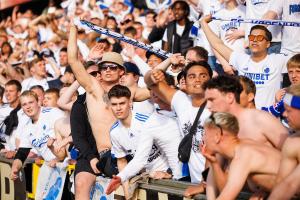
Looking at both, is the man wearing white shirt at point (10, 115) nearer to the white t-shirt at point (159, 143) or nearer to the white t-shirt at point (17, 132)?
the white t-shirt at point (17, 132)

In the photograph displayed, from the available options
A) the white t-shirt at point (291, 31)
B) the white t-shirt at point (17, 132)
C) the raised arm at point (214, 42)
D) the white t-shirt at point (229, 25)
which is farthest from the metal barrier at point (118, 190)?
the white t-shirt at point (229, 25)

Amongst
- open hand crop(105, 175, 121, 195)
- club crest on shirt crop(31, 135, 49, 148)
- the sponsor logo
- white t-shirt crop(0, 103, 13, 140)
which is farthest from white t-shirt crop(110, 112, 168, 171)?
white t-shirt crop(0, 103, 13, 140)

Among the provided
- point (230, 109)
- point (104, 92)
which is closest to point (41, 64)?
point (104, 92)

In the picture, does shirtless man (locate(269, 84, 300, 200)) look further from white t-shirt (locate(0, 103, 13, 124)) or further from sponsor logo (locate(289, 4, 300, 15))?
white t-shirt (locate(0, 103, 13, 124))

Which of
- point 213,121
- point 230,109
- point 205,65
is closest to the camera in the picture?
A: point 213,121

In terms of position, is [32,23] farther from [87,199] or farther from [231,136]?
[231,136]

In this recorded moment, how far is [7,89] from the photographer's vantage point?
1447cm

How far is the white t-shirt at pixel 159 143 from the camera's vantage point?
8.94 m

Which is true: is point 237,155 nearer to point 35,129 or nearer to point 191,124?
point 191,124

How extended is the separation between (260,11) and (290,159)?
480 centimetres

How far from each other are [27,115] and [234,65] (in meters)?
3.58

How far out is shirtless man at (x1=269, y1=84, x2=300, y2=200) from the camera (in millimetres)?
6223

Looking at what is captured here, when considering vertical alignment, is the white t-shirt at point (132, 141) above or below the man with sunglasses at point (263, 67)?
below

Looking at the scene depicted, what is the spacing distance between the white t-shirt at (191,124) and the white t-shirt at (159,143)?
24cm
